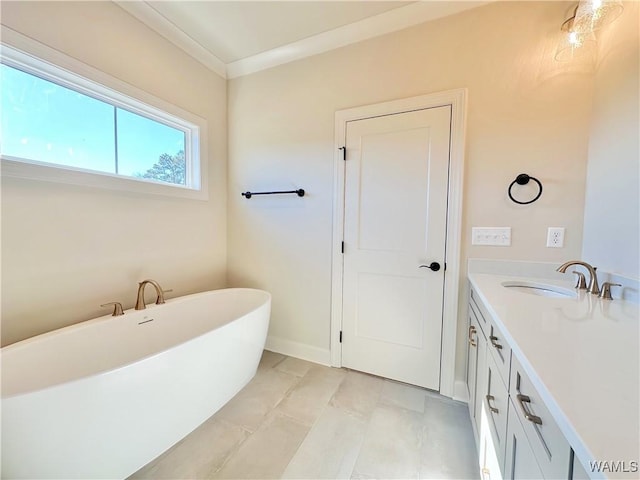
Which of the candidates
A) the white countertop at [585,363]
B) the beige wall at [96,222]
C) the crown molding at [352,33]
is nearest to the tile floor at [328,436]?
the white countertop at [585,363]

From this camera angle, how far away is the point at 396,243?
6.38 ft

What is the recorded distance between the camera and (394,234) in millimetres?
1945

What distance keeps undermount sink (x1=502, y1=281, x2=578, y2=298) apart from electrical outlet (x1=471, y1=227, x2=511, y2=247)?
0.27 metres

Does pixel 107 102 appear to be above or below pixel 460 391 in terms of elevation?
above

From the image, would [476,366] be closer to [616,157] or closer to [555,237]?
[555,237]

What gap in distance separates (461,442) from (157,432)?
165 cm

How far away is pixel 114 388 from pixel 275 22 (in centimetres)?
254

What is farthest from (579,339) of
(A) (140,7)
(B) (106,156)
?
(A) (140,7)

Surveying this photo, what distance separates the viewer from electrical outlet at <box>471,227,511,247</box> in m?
1.65

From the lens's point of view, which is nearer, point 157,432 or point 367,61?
point 157,432

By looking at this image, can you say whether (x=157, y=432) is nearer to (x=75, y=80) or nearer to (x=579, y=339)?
(x=579, y=339)

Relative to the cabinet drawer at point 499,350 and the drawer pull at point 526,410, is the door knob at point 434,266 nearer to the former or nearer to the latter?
the cabinet drawer at point 499,350

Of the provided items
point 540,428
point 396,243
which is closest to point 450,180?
point 396,243

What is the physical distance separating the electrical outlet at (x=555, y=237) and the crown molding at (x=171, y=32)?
3054mm
